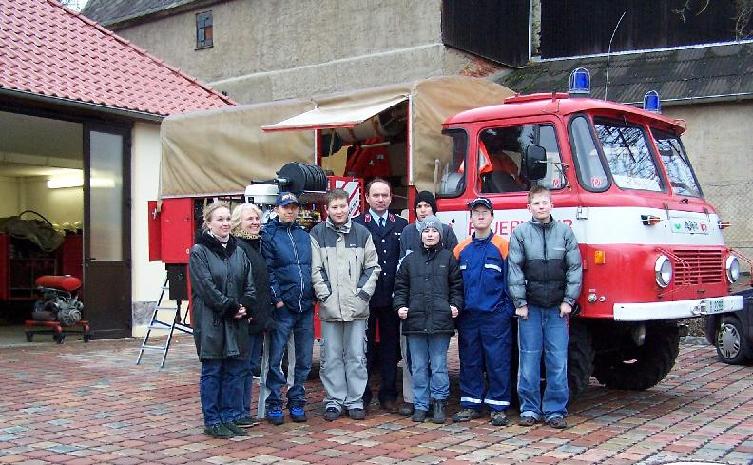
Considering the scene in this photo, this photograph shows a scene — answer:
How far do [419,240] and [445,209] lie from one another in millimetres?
688

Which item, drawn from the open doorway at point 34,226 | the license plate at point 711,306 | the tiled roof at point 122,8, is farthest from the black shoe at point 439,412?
the tiled roof at point 122,8

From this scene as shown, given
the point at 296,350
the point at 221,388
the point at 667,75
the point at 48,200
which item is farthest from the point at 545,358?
the point at 48,200

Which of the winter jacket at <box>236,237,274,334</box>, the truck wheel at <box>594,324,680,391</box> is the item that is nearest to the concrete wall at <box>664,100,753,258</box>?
the truck wheel at <box>594,324,680,391</box>

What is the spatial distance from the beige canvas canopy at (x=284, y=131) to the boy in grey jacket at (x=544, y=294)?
137 cm

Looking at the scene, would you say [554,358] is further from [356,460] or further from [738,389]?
[738,389]

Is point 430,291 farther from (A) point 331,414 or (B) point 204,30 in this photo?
(B) point 204,30

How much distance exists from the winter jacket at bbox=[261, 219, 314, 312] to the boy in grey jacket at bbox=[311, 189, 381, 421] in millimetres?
99

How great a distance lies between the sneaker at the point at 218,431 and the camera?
654 centimetres

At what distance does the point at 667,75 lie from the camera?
19141 mm

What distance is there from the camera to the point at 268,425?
7.04 m

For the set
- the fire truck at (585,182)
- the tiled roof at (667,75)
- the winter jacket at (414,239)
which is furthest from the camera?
the tiled roof at (667,75)

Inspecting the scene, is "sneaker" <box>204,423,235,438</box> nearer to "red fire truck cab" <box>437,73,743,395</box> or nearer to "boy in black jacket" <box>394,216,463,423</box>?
"boy in black jacket" <box>394,216,463,423</box>

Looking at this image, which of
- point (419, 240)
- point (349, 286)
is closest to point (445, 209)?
point (419, 240)

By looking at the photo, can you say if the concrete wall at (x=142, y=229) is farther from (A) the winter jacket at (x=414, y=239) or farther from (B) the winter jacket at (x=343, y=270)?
(A) the winter jacket at (x=414, y=239)
